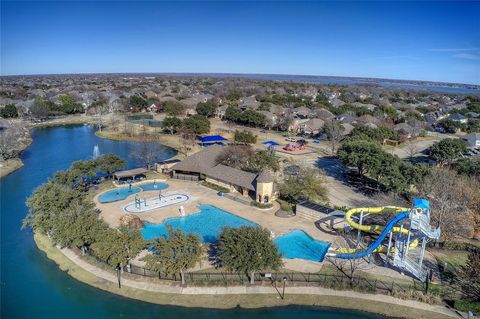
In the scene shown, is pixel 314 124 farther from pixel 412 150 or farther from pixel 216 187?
pixel 216 187

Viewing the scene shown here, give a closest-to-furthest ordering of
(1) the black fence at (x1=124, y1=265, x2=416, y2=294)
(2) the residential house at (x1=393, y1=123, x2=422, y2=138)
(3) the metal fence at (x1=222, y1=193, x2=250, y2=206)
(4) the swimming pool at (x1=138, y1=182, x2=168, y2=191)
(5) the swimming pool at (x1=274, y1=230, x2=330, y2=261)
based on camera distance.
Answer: (1) the black fence at (x1=124, y1=265, x2=416, y2=294)
(5) the swimming pool at (x1=274, y1=230, x2=330, y2=261)
(3) the metal fence at (x1=222, y1=193, x2=250, y2=206)
(4) the swimming pool at (x1=138, y1=182, x2=168, y2=191)
(2) the residential house at (x1=393, y1=123, x2=422, y2=138)

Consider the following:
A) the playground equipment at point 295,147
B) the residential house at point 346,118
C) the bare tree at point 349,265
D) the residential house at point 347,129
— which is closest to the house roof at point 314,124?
the residential house at point 347,129

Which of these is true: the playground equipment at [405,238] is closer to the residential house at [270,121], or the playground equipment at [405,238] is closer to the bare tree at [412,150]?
the bare tree at [412,150]

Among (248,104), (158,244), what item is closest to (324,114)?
(248,104)

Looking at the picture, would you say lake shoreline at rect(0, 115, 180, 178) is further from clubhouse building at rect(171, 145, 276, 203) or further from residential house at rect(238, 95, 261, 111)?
residential house at rect(238, 95, 261, 111)

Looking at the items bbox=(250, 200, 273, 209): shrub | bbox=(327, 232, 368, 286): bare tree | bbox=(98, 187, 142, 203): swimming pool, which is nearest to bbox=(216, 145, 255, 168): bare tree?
bbox=(250, 200, 273, 209): shrub

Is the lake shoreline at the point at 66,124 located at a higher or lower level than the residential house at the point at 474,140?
lower
